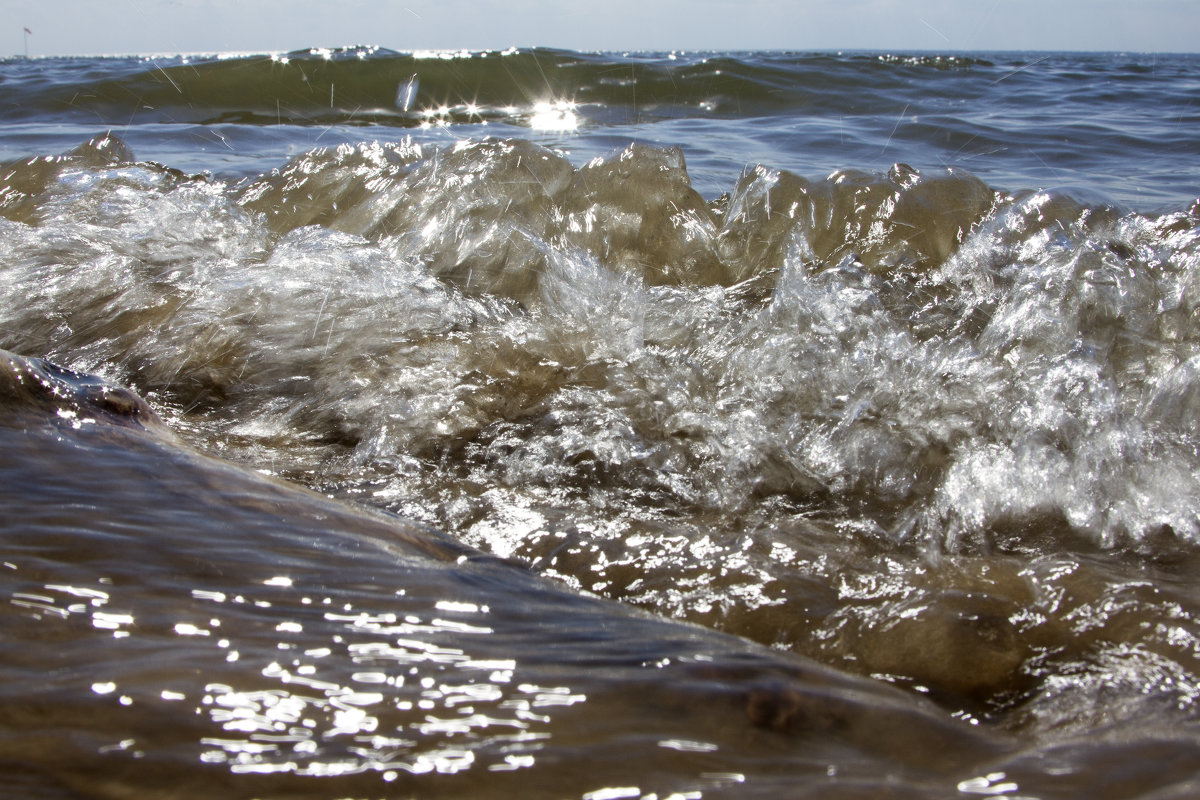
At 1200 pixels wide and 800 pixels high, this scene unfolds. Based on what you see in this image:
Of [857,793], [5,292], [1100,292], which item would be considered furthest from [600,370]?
[5,292]

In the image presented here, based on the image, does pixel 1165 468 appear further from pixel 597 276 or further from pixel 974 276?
pixel 597 276

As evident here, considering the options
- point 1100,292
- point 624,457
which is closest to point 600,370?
point 624,457

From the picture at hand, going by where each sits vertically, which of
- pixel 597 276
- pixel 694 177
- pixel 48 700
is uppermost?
pixel 694 177

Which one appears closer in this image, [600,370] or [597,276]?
[600,370]

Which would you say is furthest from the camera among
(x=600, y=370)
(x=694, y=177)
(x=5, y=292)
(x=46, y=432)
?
(x=694, y=177)

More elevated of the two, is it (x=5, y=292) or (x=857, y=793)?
(x=5, y=292)

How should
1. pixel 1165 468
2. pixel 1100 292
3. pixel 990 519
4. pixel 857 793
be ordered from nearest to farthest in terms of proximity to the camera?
1. pixel 857 793
2. pixel 990 519
3. pixel 1165 468
4. pixel 1100 292

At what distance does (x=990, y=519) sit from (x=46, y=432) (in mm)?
1688

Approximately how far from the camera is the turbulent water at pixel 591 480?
839mm

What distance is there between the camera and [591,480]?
6.39ft

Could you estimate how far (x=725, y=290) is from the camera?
3324mm

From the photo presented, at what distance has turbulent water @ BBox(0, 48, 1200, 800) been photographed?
0.84 metres

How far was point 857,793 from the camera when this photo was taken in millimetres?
787

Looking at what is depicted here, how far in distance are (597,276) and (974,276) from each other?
4.48 feet
